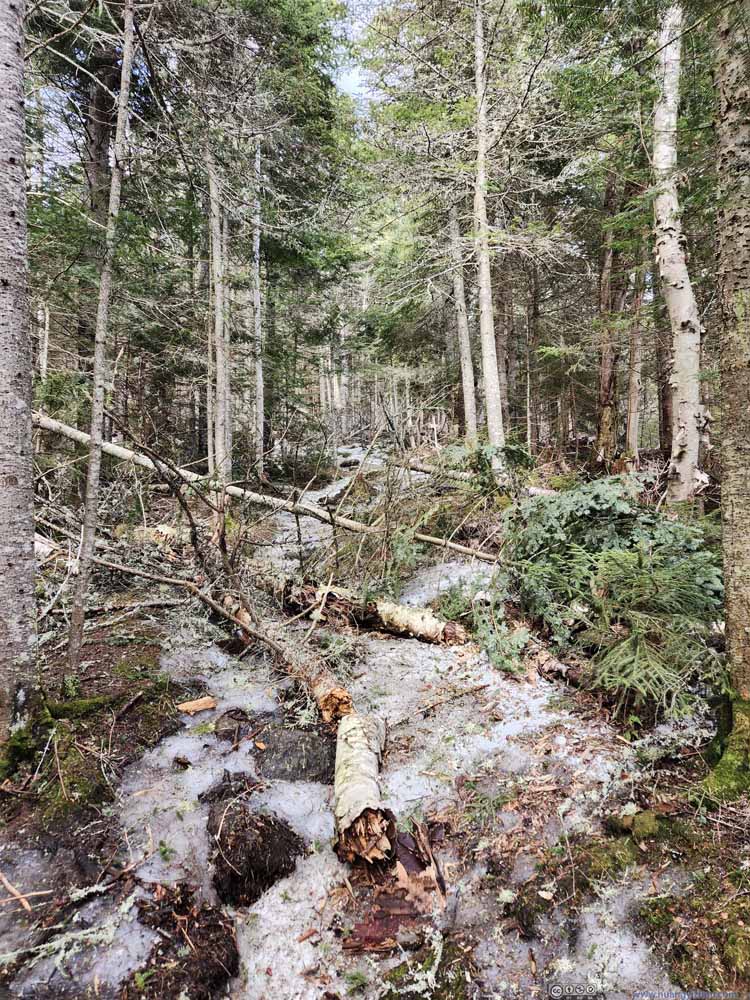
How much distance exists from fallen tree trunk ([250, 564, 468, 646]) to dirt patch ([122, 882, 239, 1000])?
2.76 metres

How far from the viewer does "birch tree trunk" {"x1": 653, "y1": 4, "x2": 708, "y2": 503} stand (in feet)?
20.1

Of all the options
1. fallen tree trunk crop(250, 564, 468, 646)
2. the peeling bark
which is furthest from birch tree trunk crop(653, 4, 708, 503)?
the peeling bark

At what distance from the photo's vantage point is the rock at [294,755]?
10.7 feet

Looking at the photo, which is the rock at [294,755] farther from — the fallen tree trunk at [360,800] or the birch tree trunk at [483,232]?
the birch tree trunk at [483,232]

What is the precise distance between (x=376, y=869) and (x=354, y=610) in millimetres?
3324

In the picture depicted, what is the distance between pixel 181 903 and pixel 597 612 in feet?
12.5

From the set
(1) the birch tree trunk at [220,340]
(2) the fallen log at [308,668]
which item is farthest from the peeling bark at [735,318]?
(1) the birch tree trunk at [220,340]

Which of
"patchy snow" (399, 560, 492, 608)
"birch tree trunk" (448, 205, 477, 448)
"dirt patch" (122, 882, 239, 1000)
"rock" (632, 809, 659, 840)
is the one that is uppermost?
"birch tree trunk" (448, 205, 477, 448)

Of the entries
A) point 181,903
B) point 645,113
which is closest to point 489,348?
point 645,113

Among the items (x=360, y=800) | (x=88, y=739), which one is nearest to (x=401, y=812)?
(x=360, y=800)

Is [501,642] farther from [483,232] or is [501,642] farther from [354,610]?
[483,232]

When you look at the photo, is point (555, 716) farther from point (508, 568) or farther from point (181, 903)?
point (181, 903)

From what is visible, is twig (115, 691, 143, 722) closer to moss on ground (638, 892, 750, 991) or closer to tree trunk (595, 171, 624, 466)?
moss on ground (638, 892, 750, 991)

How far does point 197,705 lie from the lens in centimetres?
399
